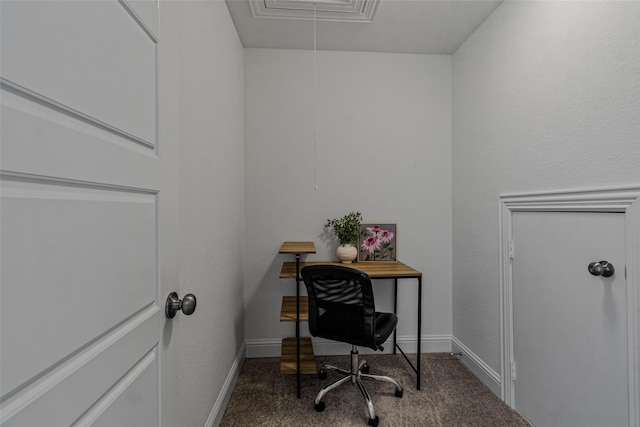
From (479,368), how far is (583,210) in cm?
141

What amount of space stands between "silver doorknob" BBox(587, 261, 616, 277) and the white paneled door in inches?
68.1

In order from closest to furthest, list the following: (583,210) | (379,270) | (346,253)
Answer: (583,210), (379,270), (346,253)

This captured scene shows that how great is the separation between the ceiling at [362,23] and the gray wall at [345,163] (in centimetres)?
11

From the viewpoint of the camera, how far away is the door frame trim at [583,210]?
1.18 metres

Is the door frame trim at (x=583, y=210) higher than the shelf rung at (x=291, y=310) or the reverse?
higher

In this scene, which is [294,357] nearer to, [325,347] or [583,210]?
[325,347]

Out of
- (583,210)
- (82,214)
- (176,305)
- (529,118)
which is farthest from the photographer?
(529,118)

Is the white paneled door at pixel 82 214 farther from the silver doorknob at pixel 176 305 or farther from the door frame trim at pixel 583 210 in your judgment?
the door frame trim at pixel 583 210

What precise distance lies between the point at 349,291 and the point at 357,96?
171cm

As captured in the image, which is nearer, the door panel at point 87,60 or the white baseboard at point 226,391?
the door panel at point 87,60

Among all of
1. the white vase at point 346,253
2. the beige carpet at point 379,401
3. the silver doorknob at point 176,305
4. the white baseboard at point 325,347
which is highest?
the silver doorknob at point 176,305

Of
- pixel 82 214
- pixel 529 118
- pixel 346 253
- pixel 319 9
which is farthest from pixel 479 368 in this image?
pixel 319 9

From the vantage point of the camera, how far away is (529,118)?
1.73 meters

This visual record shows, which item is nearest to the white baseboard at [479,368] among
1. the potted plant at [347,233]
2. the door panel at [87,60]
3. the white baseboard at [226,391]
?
the potted plant at [347,233]
